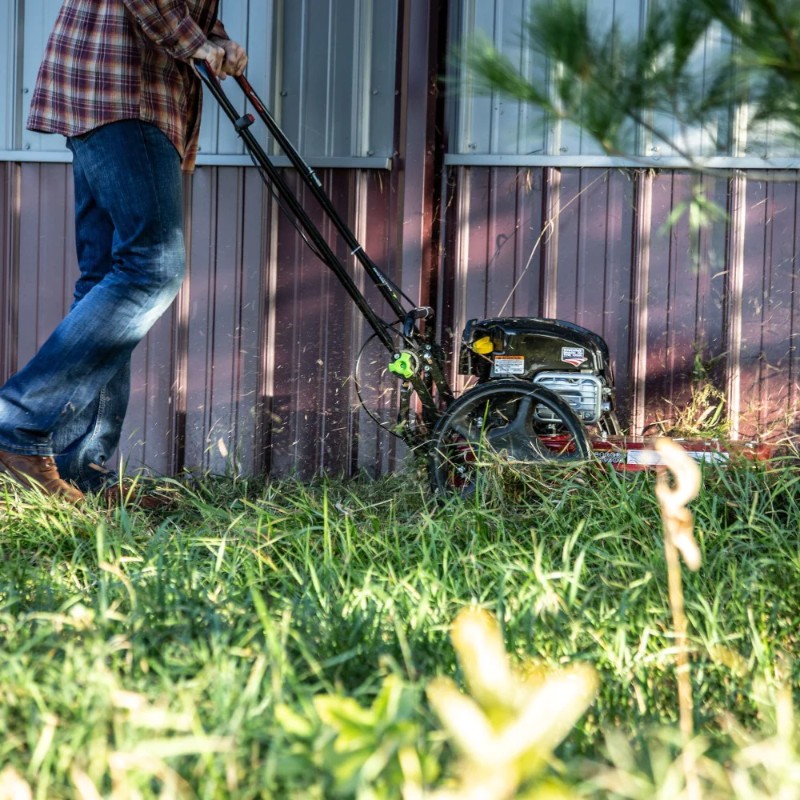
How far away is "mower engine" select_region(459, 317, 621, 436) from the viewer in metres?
3.03

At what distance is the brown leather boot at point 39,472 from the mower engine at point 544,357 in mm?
1090

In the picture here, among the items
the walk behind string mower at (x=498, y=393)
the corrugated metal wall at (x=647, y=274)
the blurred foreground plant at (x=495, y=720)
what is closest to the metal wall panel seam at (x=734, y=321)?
the corrugated metal wall at (x=647, y=274)

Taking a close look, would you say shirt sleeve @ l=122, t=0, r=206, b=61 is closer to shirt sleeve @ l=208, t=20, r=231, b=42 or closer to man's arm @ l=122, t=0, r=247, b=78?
man's arm @ l=122, t=0, r=247, b=78

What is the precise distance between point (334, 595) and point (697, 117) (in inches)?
43.5

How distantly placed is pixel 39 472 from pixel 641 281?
193 centimetres

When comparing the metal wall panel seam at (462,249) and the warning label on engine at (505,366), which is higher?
the metal wall panel seam at (462,249)

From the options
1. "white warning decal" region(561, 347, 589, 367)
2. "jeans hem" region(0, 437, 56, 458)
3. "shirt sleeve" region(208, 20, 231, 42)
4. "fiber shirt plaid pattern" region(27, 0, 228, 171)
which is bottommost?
"jeans hem" region(0, 437, 56, 458)

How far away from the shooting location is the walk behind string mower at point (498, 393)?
2744mm

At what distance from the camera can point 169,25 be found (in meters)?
2.63

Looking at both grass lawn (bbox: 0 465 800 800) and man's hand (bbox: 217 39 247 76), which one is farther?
man's hand (bbox: 217 39 247 76)

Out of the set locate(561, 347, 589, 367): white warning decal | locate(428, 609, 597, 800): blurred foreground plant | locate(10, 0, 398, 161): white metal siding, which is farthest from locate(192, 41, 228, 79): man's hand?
locate(428, 609, 597, 800): blurred foreground plant

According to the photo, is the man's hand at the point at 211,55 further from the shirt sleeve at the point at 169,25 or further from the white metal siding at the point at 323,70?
the white metal siding at the point at 323,70

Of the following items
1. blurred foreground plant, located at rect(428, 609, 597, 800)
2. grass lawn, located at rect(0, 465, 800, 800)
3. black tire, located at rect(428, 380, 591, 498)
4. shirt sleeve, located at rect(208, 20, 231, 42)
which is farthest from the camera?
shirt sleeve, located at rect(208, 20, 231, 42)

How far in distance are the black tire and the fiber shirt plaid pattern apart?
988mm
